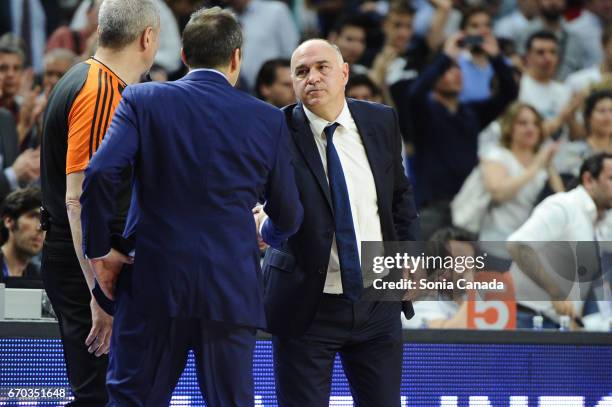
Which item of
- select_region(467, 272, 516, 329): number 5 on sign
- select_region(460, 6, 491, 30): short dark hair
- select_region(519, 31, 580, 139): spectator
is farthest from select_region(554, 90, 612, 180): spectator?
select_region(467, 272, 516, 329): number 5 on sign

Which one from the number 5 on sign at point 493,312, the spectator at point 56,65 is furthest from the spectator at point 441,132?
the number 5 on sign at point 493,312

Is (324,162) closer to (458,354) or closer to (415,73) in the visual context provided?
(458,354)

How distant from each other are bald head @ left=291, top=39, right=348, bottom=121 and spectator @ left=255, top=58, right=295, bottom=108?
351 centimetres

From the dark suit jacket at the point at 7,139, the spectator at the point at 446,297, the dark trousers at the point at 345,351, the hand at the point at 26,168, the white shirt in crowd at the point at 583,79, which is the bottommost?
the dark trousers at the point at 345,351

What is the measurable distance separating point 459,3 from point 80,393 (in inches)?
288

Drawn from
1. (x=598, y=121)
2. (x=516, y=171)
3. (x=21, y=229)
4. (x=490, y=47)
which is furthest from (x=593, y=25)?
(x=21, y=229)

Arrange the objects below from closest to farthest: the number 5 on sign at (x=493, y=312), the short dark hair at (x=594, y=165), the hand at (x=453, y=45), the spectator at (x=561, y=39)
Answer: the number 5 on sign at (x=493, y=312)
the short dark hair at (x=594, y=165)
the hand at (x=453, y=45)
the spectator at (x=561, y=39)

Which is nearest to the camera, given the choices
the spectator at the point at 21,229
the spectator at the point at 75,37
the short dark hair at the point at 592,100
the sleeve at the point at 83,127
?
the sleeve at the point at 83,127

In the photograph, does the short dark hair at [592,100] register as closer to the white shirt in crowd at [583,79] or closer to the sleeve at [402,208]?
the white shirt in crowd at [583,79]

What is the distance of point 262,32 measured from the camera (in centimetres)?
907

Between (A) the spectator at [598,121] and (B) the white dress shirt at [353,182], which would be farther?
(A) the spectator at [598,121]

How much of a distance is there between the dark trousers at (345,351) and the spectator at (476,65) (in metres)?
5.35

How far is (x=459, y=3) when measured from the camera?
33.5 feet

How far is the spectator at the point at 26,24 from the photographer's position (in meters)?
8.88
